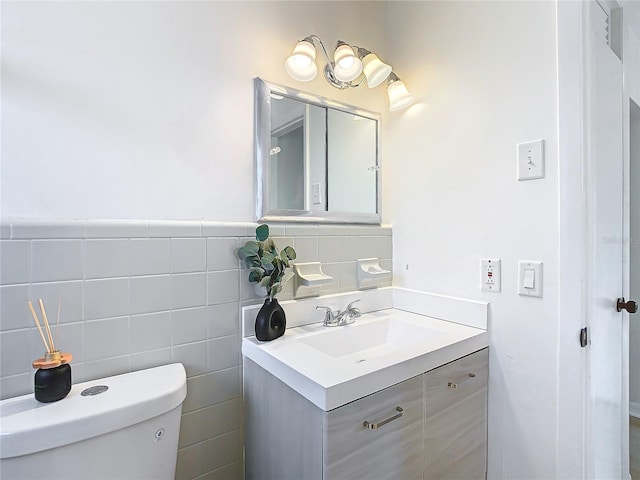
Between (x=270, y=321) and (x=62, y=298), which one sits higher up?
(x=62, y=298)

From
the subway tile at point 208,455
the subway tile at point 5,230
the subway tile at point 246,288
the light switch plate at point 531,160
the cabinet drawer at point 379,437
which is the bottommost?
the subway tile at point 208,455

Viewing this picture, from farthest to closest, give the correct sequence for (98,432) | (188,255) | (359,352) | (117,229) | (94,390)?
(359,352), (188,255), (117,229), (94,390), (98,432)

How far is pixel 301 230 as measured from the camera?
1.31m

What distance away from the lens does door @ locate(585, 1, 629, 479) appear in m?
1.04

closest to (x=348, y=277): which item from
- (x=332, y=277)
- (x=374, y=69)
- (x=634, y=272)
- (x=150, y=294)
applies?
(x=332, y=277)

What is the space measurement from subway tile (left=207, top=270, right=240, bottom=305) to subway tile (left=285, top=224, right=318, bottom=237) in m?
0.25

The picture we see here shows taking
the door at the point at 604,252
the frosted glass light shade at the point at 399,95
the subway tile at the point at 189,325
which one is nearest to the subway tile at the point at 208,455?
the subway tile at the point at 189,325

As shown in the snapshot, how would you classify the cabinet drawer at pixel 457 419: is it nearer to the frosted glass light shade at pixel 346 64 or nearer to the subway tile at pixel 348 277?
the subway tile at pixel 348 277

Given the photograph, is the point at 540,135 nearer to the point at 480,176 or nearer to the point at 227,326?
the point at 480,176

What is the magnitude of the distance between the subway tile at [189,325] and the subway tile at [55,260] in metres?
0.30

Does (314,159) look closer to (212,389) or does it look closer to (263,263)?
(263,263)

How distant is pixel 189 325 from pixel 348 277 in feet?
2.22

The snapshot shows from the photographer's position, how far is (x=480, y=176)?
4.07ft

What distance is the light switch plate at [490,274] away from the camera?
3.92 feet
